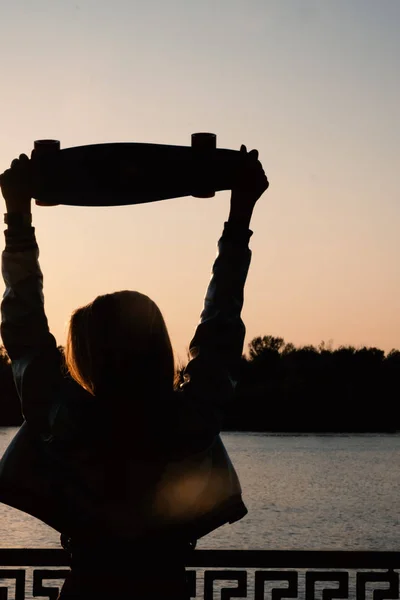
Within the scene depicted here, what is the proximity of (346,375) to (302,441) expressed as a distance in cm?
1365

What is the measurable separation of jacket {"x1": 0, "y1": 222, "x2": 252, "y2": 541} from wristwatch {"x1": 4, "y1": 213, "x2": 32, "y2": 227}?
13 centimetres

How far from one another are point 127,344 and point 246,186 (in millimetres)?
469

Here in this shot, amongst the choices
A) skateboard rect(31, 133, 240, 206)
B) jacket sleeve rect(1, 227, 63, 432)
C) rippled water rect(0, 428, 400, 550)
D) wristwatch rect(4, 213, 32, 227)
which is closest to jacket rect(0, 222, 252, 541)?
jacket sleeve rect(1, 227, 63, 432)

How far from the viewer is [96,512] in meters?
2.15

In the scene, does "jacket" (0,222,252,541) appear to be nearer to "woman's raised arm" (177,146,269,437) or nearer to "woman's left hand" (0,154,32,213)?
"woman's raised arm" (177,146,269,437)

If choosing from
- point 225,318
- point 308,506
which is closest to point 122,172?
point 225,318

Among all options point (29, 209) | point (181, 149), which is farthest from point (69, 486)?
point (181, 149)

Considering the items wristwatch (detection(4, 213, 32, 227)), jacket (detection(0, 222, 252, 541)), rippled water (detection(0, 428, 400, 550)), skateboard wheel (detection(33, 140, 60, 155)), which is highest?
skateboard wheel (detection(33, 140, 60, 155))

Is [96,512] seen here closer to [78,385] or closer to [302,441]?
[78,385]

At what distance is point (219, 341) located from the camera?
2.19 meters

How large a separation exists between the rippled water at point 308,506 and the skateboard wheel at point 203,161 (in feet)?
87.7

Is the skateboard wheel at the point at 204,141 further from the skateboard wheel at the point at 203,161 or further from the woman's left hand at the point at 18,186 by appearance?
the woman's left hand at the point at 18,186

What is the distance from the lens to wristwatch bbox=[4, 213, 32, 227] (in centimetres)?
223

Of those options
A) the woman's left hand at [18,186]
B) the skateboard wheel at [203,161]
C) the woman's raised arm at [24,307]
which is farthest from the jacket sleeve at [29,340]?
the skateboard wheel at [203,161]
